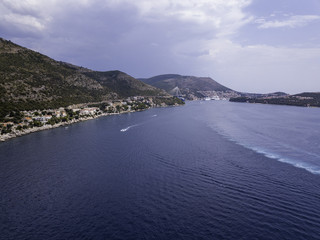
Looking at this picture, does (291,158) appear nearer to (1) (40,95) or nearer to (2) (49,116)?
(2) (49,116)

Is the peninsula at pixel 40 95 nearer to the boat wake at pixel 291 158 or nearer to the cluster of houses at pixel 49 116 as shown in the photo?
the cluster of houses at pixel 49 116

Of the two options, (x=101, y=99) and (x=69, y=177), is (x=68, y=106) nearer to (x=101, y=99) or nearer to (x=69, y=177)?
(x=101, y=99)

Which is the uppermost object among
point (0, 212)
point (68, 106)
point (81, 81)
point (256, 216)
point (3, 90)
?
point (81, 81)

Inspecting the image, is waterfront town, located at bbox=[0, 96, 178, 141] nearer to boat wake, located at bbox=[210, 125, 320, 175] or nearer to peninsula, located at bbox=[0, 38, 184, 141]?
peninsula, located at bbox=[0, 38, 184, 141]

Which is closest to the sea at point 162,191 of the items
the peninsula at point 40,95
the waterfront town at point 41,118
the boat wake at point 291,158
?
the boat wake at point 291,158

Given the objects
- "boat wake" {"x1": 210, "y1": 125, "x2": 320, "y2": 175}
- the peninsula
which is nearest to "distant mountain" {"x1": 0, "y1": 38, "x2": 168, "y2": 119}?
the peninsula

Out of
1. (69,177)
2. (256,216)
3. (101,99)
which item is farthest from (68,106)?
(256,216)

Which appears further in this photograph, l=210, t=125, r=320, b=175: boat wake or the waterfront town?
the waterfront town
